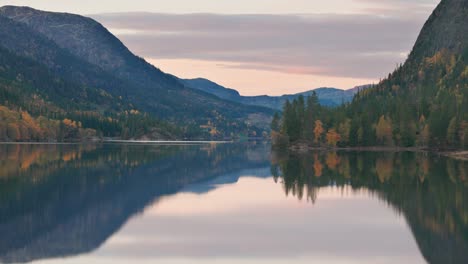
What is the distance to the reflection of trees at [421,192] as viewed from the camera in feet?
156

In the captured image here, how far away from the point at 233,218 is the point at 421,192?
88.0 ft

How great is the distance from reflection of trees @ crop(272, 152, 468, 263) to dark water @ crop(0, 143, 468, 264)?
4.6 inches

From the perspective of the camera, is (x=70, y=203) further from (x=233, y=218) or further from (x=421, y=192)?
(x=421, y=192)

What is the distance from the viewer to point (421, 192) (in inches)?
3159

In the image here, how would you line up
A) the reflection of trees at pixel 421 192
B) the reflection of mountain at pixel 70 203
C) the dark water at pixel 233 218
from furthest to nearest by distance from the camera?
1. the reflection of trees at pixel 421 192
2. the reflection of mountain at pixel 70 203
3. the dark water at pixel 233 218

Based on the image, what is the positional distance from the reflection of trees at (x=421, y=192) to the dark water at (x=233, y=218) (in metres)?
0.12

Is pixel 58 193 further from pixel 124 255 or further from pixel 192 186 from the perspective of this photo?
pixel 124 255

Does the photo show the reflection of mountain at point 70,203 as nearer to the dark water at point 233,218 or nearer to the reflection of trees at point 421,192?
the dark water at point 233,218

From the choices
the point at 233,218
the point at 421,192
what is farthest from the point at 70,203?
the point at 421,192

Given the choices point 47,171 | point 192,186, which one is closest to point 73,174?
point 47,171

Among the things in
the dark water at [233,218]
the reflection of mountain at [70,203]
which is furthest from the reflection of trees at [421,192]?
the reflection of mountain at [70,203]

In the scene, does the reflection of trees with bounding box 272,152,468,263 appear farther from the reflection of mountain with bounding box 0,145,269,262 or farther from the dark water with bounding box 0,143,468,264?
the reflection of mountain with bounding box 0,145,269,262

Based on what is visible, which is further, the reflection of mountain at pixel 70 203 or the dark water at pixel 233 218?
the reflection of mountain at pixel 70 203

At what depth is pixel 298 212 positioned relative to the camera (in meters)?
66.6
